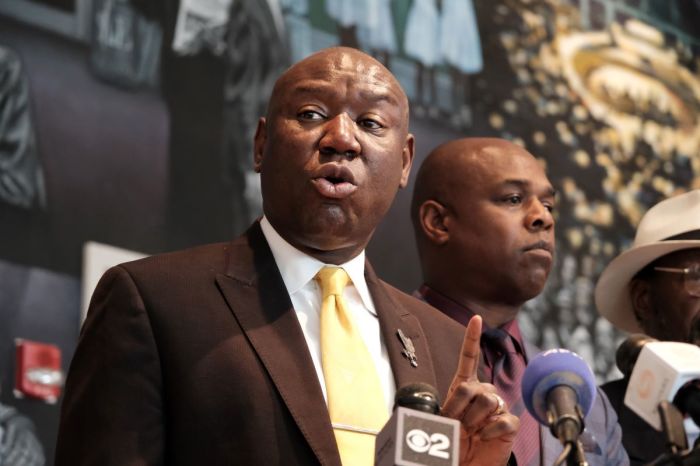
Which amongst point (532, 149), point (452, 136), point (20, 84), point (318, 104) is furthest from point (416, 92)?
point (318, 104)

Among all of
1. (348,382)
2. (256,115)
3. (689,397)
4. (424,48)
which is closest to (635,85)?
(424,48)

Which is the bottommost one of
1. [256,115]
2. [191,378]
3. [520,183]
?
[256,115]

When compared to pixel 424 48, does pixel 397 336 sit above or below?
above

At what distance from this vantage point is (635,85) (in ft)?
22.2

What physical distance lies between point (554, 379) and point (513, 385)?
1463 millimetres

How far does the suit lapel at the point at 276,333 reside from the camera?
9.09ft

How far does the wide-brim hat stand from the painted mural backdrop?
1104 mm

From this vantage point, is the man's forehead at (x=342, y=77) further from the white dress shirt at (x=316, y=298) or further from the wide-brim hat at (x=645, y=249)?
the wide-brim hat at (x=645, y=249)

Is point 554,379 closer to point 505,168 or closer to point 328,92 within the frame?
point 328,92

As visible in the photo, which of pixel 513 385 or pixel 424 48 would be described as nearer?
pixel 513 385

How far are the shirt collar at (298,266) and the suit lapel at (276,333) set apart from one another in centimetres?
2

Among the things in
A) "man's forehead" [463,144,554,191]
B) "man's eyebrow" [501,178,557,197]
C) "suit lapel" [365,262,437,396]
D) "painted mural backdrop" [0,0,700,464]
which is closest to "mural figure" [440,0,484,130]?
"painted mural backdrop" [0,0,700,464]

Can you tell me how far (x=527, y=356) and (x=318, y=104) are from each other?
4.14ft

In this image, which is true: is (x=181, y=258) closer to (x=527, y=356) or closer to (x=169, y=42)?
(x=527, y=356)
